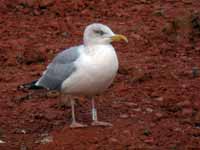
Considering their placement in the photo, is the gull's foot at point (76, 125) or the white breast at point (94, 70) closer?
the white breast at point (94, 70)

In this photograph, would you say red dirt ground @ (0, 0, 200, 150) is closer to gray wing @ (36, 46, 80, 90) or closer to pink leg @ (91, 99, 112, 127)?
pink leg @ (91, 99, 112, 127)

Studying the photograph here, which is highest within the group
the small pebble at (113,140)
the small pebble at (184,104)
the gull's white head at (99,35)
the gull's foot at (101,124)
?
the gull's white head at (99,35)

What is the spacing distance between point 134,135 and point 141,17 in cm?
502

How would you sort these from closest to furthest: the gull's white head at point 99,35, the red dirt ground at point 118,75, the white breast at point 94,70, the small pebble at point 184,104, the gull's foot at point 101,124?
1. the white breast at point 94,70
2. the red dirt ground at point 118,75
3. the gull's white head at point 99,35
4. the gull's foot at point 101,124
5. the small pebble at point 184,104

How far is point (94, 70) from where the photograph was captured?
822 centimetres

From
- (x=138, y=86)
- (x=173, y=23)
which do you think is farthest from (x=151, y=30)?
(x=138, y=86)

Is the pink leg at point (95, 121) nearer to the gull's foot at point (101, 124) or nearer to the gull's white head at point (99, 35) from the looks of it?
the gull's foot at point (101, 124)

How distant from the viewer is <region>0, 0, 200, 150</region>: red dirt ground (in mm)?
8333

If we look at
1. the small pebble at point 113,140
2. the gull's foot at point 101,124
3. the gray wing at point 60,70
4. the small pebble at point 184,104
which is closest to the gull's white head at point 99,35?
the gray wing at point 60,70

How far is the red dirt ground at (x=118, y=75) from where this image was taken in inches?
328

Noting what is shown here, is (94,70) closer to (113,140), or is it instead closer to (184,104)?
(113,140)

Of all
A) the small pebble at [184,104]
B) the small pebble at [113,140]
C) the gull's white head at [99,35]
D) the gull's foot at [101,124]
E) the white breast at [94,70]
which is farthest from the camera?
the small pebble at [184,104]

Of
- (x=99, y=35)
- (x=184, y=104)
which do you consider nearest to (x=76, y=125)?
(x=99, y=35)

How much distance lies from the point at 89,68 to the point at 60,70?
0.47 metres
